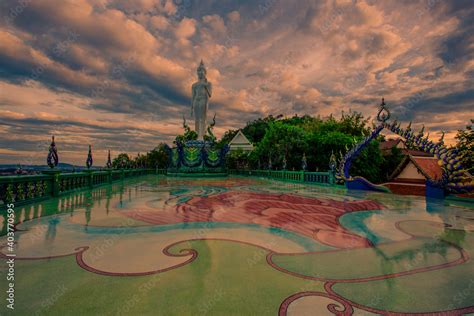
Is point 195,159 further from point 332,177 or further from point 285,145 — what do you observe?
point 332,177

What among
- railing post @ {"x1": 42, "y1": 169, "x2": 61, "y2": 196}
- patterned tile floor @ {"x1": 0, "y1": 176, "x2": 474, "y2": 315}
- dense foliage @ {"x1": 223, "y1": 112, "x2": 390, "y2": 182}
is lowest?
patterned tile floor @ {"x1": 0, "y1": 176, "x2": 474, "y2": 315}

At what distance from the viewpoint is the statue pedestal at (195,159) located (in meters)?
28.0

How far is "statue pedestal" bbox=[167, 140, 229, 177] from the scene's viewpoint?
28.0 metres

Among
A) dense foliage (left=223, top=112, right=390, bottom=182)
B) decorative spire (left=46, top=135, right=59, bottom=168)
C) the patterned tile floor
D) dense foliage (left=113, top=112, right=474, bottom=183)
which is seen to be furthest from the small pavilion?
the patterned tile floor

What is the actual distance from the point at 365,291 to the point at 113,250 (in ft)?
9.57

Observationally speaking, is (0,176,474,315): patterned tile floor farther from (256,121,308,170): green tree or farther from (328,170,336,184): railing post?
(256,121,308,170): green tree

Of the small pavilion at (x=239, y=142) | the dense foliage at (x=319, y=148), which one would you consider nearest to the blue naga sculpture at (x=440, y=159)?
the dense foliage at (x=319, y=148)

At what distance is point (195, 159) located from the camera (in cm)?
2820

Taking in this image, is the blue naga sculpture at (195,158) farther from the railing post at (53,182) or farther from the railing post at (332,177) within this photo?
the railing post at (53,182)

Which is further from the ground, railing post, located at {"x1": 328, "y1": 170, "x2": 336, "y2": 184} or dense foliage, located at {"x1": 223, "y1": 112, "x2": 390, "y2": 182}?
dense foliage, located at {"x1": 223, "y1": 112, "x2": 390, "y2": 182}

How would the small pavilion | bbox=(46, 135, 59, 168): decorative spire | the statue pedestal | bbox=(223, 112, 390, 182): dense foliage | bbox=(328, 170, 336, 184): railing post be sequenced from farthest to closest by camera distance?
the small pavilion → the statue pedestal → bbox=(223, 112, 390, 182): dense foliage → bbox=(328, 170, 336, 184): railing post → bbox=(46, 135, 59, 168): decorative spire

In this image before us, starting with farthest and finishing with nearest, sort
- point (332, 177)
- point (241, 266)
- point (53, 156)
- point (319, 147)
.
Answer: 1. point (319, 147)
2. point (332, 177)
3. point (53, 156)
4. point (241, 266)

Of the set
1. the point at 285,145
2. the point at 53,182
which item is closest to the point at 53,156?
the point at 53,182

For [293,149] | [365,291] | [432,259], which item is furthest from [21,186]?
[293,149]
